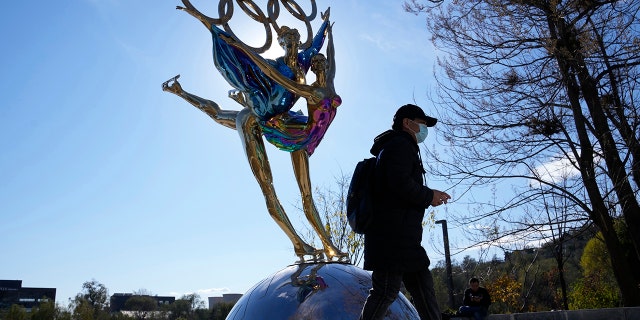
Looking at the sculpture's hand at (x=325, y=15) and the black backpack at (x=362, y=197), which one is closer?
the black backpack at (x=362, y=197)

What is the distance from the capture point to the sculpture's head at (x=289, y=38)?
515 centimetres

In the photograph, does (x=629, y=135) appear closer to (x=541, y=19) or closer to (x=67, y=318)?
(x=541, y=19)

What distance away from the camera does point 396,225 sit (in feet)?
8.79

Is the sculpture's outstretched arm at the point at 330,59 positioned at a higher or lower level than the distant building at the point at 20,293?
lower

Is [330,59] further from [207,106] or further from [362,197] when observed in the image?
[362,197]

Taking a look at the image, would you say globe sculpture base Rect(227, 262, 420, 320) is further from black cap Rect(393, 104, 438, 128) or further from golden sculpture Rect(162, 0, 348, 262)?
black cap Rect(393, 104, 438, 128)

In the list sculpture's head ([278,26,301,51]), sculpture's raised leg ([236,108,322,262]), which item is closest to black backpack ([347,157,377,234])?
sculpture's raised leg ([236,108,322,262])

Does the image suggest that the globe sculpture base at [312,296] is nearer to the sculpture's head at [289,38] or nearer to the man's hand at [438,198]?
the man's hand at [438,198]

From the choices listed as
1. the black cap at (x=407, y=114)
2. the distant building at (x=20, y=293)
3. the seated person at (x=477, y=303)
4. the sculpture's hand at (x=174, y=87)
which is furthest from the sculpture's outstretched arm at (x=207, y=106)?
the distant building at (x=20, y=293)

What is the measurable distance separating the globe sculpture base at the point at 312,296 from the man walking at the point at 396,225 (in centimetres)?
76

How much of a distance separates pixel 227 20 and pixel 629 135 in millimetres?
7679

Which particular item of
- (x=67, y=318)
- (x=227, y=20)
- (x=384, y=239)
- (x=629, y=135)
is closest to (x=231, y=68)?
(x=227, y=20)

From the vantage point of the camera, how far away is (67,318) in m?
39.8

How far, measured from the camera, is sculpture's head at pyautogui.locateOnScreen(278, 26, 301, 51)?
16.9 ft
